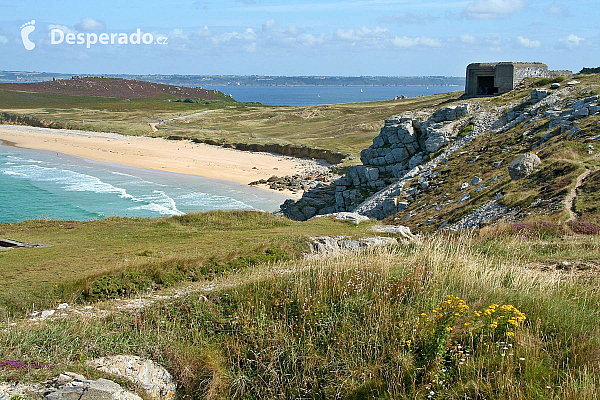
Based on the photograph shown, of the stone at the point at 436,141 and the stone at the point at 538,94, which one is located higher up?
the stone at the point at 538,94

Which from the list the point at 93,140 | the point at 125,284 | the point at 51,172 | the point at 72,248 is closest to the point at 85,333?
the point at 125,284

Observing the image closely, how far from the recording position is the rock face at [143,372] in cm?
689

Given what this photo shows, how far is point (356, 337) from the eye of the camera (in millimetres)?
7227

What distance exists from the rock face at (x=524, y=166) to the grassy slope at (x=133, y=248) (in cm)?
669

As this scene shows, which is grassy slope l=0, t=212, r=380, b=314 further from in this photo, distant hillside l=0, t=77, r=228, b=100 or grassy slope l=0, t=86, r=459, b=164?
distant hillside l=0, t=77, r=228, b=100

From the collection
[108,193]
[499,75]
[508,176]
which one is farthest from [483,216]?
[108,193]

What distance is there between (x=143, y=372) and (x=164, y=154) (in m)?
66.2

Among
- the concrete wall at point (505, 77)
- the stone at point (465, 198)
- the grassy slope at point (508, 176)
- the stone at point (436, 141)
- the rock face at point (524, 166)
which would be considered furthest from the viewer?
the concrete wall at point (505, 77)

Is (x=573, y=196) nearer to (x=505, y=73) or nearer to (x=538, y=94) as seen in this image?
(x=538, y=94)

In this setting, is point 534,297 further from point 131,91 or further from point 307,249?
point 131,91

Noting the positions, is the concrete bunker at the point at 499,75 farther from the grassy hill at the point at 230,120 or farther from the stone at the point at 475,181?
the stone at the point at 475,181

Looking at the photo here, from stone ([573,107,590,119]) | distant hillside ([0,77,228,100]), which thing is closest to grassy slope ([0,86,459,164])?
stone ([573,107,590,119])

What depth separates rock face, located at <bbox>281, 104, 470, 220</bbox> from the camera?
3225 cm

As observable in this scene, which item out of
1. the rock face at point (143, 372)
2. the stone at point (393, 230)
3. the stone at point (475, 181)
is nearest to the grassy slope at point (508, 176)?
the stone at point (475, 181)
